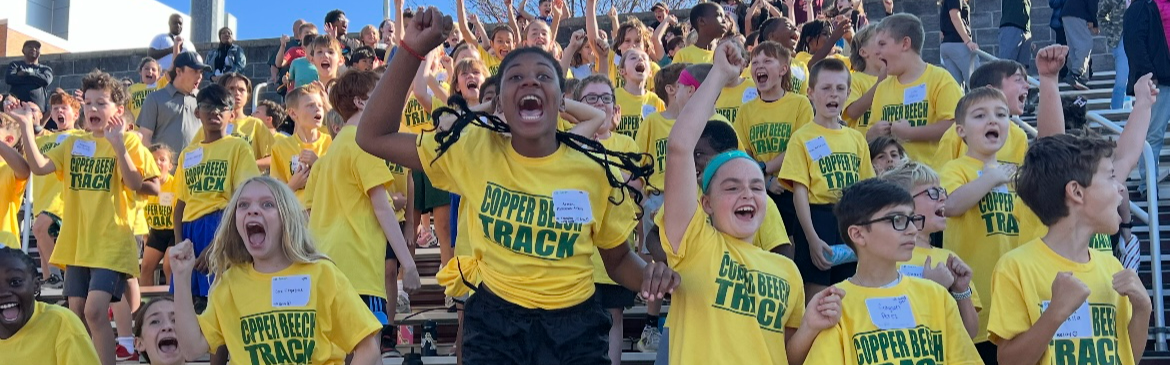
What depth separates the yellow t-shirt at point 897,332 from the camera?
13.0 feet

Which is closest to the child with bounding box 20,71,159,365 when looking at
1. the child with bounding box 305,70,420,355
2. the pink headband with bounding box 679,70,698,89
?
the child with bounding box 305,70,420,355

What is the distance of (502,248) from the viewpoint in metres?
3.83

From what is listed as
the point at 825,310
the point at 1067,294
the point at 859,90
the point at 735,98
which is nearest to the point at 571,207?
the point at 825,310

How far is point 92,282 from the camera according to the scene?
6926 millimetres

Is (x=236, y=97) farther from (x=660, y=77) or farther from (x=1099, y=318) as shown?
(x=1099, y=318)

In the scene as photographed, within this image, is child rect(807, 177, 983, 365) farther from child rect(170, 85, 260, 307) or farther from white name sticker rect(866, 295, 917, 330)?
child rect(170, 85, 260, 307)

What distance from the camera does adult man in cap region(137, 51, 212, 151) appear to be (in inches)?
388

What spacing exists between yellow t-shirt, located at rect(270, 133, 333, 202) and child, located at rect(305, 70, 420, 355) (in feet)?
6.22

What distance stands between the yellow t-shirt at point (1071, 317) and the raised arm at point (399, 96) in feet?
6.55

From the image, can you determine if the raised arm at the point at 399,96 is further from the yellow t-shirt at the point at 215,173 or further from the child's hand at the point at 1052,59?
the yellow t-shirt at the point at 215,173

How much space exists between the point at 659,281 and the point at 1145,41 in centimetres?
640

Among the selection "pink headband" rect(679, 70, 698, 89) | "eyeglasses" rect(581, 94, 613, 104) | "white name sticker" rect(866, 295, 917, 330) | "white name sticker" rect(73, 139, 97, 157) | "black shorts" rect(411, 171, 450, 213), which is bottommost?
"white name sticker" rect(866, 295, 917, 330)

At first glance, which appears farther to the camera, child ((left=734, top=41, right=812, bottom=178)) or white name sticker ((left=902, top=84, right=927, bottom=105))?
child ((left=734, top=41, right=812, bottom=178))

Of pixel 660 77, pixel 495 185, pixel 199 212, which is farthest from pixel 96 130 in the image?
pixel 495 185
